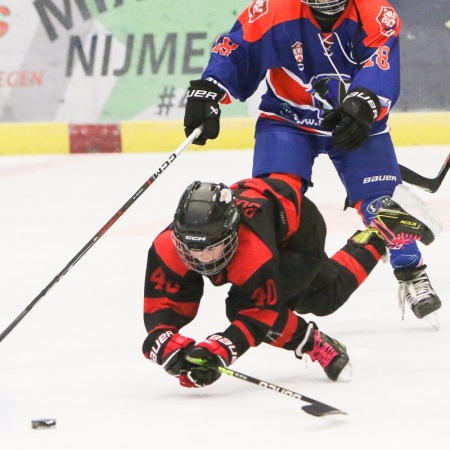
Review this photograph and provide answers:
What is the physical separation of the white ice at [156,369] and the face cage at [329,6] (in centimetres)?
97

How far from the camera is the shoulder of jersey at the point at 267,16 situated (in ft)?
12.8

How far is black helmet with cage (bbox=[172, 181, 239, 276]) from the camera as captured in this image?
3.00 m

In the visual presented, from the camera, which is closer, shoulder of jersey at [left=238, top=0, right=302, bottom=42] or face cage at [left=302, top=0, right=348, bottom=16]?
face cage at [left=302, top=0, right=348, bottom=16]

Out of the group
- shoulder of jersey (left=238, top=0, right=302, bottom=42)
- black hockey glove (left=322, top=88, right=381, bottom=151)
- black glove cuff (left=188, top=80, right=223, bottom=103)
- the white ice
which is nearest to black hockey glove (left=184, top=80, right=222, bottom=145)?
black glove cuff (left=188, top=80, right=223, bottom=103)

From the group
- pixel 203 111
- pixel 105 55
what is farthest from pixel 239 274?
pixel 105 55

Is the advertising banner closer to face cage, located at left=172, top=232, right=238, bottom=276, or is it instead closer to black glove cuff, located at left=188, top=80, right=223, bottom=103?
black glove cuff, located at left=188, top=80, right=223, bottom=103

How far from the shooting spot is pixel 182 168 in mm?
7492

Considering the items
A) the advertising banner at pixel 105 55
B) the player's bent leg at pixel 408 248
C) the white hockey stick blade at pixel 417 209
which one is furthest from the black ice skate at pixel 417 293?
the advertising banner at pixel 105 55

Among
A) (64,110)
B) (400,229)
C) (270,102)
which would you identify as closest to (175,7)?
(64,110)

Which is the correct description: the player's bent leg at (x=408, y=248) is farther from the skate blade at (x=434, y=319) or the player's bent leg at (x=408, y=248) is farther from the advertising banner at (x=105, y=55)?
the advertising banner at (x=105, y=55)

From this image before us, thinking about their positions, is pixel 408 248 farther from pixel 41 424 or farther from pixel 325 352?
pixel 41 424

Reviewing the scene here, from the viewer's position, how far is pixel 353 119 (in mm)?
3580

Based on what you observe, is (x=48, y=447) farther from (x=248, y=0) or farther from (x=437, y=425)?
(x=248, y=0)

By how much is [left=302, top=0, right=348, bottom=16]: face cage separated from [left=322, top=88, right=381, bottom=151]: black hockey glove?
0.30 meters
